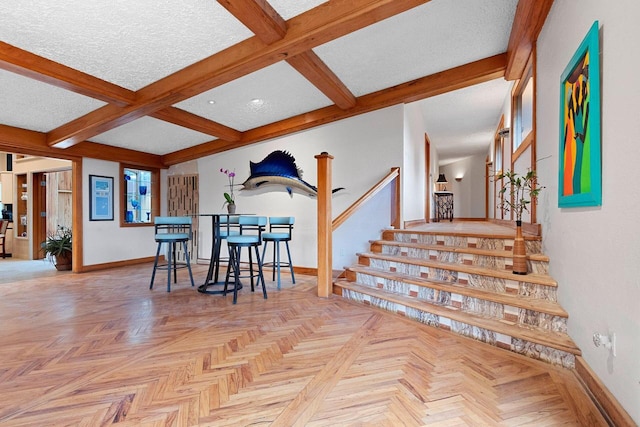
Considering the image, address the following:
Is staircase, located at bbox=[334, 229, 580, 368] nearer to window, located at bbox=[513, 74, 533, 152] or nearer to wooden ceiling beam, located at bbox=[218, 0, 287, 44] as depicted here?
window, located at bbox=[513, 74, 533, 152]

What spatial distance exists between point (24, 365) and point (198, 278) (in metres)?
2.84

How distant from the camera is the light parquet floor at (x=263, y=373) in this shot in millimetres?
1523

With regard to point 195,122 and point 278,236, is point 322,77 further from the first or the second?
point 195,122

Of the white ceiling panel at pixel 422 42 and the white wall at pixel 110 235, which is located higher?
the white ceiling panel at pixel 422 42

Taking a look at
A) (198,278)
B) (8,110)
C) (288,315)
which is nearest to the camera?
(288,315)

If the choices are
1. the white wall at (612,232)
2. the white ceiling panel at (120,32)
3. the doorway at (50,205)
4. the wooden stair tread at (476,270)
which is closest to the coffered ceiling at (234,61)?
the white ceiling panel at (120,32)

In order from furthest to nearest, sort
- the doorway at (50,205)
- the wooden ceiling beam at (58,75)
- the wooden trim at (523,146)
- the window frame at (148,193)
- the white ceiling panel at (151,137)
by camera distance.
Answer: the doorway at (50,205)
the window frame at (148,193)
the white ceiling panel at (151,137)
the wooden trim at (523,146)
the wooden ceiling beam at (58,75)

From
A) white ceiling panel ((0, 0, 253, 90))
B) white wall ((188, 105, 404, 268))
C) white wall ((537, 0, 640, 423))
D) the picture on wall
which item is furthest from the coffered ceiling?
white wall ((537, 0, 640, 423))

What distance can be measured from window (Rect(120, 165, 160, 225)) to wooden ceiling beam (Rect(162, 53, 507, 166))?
114 centimetres

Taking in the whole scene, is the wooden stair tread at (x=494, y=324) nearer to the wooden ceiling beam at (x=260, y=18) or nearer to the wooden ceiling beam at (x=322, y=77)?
the wooden ceiling beam at (x=322, y=77)

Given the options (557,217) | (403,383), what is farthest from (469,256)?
(403,383)

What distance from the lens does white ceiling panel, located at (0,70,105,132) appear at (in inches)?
131

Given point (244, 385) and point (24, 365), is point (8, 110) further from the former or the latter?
point (244, 385)

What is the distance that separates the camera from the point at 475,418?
1489mm
